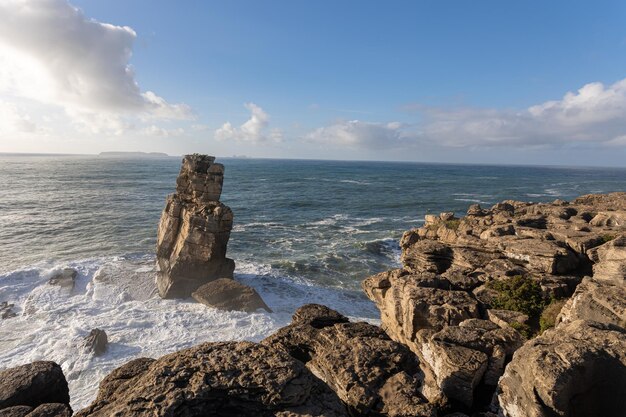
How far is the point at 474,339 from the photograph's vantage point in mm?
12250

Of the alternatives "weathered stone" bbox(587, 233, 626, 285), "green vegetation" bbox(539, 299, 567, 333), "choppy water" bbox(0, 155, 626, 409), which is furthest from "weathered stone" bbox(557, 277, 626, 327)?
"choppy water" bbox(0, 155, 626, 409)

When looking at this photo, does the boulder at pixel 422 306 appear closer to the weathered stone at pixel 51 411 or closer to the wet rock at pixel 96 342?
the weathered stone at pixel 51 411

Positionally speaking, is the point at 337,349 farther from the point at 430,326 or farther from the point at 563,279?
the point at 563,279

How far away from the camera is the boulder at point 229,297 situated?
100 ft

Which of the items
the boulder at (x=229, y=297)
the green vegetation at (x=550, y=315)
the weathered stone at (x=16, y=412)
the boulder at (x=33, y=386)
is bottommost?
the boulder at (x=229, y=297)

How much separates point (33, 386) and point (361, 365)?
12.4 metres

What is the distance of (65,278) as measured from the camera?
35344 millimetres

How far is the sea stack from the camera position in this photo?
35.0m

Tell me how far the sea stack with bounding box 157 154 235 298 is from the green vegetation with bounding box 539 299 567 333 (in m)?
28.5

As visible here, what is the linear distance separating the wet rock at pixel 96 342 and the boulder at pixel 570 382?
25.8m

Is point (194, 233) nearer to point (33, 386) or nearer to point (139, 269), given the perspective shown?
point (139, 269)

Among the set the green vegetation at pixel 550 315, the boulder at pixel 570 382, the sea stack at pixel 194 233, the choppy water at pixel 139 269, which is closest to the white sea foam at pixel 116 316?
the choppy water at pixel 139 269

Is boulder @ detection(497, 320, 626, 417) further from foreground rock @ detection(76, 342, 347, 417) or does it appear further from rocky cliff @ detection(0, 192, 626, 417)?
foreground rock @ detection(76, 342, 347, 417)

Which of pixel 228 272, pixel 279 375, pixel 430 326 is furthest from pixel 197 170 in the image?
pixel 279 375
